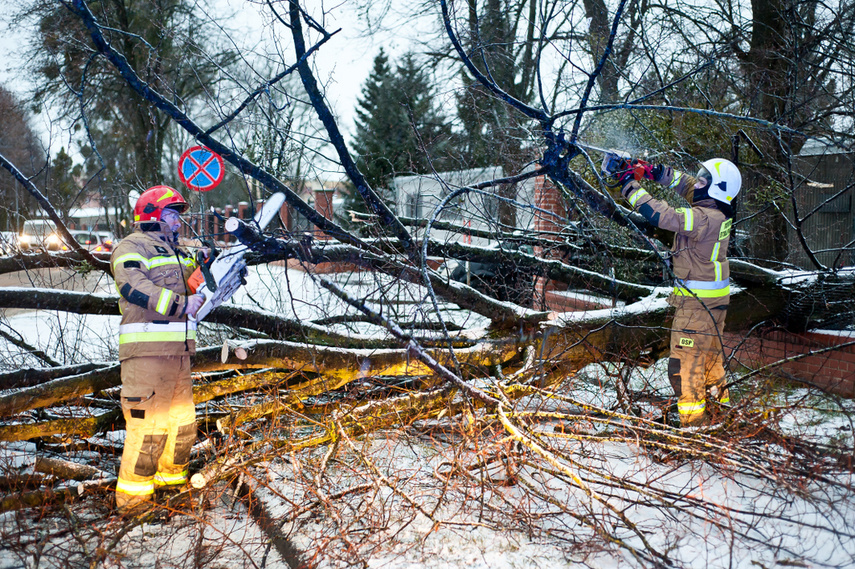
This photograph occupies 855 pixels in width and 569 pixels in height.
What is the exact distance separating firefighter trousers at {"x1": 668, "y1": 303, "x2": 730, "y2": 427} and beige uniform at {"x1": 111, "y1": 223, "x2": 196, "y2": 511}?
326 centimetres

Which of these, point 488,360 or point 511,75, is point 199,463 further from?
point 511,75

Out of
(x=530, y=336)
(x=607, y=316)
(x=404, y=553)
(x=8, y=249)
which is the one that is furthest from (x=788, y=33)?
(x=8, y=249)

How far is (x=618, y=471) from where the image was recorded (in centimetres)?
359

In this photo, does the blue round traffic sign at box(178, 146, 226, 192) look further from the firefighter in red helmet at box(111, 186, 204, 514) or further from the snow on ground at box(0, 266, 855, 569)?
the snow on ground at box(0, 266, 855, 569)

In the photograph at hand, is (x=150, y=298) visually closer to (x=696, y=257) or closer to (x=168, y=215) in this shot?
(x=168, y=215)

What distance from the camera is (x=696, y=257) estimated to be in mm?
4039

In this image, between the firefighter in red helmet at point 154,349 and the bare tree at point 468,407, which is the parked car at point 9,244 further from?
the firefighter in red helmet at point 154,349

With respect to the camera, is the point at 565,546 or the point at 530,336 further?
the point at 530,336

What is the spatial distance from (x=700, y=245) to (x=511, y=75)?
631cm

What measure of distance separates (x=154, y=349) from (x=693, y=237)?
11.8ft

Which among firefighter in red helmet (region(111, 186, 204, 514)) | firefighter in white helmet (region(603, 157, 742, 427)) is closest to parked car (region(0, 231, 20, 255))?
firefighter in red helmet (region(111, 186, 204, 514))

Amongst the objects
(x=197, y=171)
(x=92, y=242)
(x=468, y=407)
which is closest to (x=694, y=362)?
(x=468, y=407)

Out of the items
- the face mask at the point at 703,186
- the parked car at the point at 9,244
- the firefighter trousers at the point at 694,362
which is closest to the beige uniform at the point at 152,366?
the parked car at the point at 9,244

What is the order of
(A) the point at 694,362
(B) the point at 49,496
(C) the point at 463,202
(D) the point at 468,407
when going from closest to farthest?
(B) the point at 49,496, (D) the point at 468,407, (A) the point at 694,362, (C) the point at 463,202
